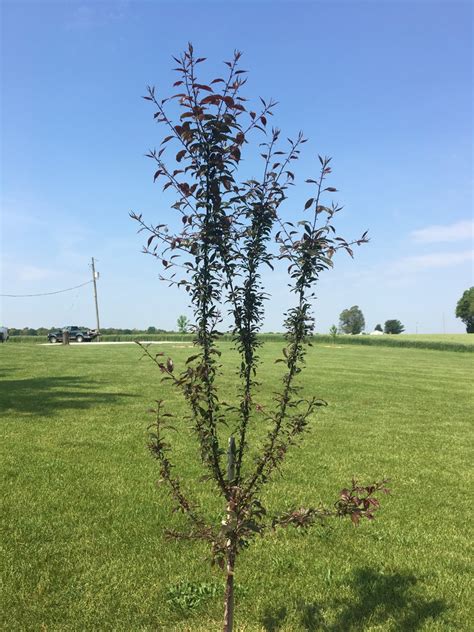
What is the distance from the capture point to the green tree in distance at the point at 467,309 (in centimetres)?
12715

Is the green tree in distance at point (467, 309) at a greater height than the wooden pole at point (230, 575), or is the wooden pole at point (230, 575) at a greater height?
the green tree in distance at point (467, 309)

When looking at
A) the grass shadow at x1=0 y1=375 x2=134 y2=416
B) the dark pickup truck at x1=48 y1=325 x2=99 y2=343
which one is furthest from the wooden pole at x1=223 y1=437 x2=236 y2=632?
the dark pickup truck at x1=48 y1=325 x2=99 y2=343

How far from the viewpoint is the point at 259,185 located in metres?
3.13

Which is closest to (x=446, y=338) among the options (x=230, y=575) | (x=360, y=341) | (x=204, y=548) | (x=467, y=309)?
(x=360, y=341)

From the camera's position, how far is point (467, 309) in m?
129

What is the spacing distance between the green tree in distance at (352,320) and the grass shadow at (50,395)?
16030 cm

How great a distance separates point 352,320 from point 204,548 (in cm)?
17468

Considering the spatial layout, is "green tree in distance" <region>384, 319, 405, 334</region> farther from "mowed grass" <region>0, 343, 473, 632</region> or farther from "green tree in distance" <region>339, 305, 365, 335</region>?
"mowed grass" <region>0, 343, 473, 632</region>

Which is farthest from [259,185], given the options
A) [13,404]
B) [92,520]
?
[13,404]

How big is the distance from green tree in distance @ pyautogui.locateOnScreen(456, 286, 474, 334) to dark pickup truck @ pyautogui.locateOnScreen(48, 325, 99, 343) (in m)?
103

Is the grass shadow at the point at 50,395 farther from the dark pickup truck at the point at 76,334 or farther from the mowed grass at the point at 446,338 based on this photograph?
the mowed grass at the point at 446,338

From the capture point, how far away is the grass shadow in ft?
38.9

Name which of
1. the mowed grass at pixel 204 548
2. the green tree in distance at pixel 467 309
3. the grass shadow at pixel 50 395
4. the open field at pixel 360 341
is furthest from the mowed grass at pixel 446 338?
the mowed grass at pixel 204 548

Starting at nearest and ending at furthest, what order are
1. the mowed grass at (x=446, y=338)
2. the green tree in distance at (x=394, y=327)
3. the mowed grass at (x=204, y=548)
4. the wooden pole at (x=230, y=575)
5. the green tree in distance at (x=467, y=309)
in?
the wooden pole at (x=230, y=575) < the mowed grass at (x=204, y=548) < the mowed grass at (x=446, y=338) < the green tree in distance at (x=467, y=309) < the green tree in distance at (x=394, y=327)
